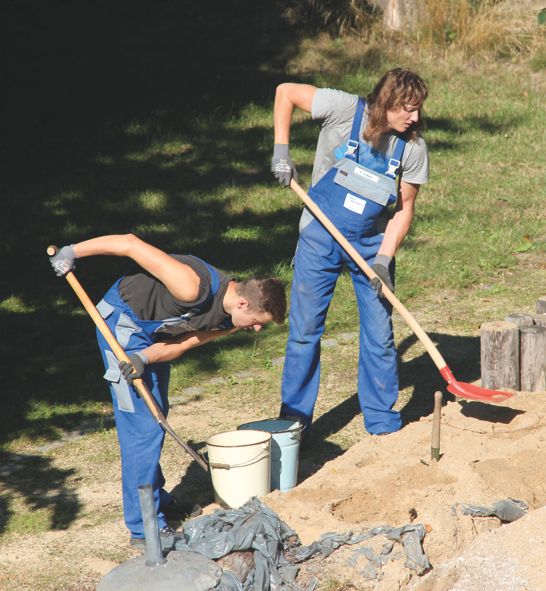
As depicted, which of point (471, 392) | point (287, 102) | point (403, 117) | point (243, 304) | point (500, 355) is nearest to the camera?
point (243, 304)

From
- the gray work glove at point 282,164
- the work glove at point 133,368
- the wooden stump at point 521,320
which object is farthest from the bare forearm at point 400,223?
the work glove at point 133,368

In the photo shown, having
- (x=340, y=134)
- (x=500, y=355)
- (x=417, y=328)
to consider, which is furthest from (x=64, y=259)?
(x=500, y=355)

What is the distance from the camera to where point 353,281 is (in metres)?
6.36

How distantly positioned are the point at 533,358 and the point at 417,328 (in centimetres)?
92

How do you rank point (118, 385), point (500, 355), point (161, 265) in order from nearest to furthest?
point (161, 265)
point (118, 385)
point (500, 355)

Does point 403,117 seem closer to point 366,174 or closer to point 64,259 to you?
point 366,174

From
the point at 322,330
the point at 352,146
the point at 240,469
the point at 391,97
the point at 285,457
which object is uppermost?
the point at 391,97

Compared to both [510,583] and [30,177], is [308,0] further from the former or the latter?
[510,583]

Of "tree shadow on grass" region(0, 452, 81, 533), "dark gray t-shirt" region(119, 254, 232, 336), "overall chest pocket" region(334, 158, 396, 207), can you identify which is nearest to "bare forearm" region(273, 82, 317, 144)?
"overall chest pocket" region(334, 158, 396, 207)

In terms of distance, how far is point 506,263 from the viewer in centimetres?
980

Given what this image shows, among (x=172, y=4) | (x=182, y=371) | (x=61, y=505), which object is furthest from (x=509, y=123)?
(x=61, y=505)

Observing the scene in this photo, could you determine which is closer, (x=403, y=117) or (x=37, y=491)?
(x=403, y=117)

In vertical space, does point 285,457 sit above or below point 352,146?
below

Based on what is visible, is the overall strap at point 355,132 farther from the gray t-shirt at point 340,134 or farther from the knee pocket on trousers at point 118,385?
the knee pocket on trousers at point 118,385
